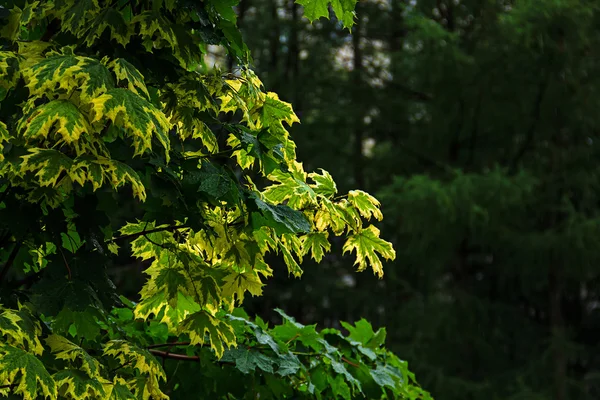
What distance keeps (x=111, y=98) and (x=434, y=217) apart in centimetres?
872

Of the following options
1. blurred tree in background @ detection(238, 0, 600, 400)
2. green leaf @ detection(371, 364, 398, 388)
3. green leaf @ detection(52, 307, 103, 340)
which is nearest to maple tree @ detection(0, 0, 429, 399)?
green leaf @ detection(52, 307, 103, 340)

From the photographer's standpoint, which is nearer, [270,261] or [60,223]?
[60,223]

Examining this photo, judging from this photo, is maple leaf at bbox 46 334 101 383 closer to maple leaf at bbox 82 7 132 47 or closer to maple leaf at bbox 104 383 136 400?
maple leaf at bbox 104 383 136 400

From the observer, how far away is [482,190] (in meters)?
10.5

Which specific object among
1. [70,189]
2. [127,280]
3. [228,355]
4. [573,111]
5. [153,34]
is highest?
[153,34]

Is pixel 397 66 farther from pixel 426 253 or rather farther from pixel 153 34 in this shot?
pixel 153 34

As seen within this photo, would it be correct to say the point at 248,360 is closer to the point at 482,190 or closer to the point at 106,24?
the point at 106,24

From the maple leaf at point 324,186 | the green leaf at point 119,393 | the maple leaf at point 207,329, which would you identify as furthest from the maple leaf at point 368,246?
the green leaf at point 119,393

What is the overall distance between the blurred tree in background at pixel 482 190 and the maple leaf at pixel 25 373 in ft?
27.5

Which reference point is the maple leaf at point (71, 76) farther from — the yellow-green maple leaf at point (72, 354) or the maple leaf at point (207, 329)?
the maple leaf at point (207, 329)

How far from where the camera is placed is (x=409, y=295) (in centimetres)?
1299

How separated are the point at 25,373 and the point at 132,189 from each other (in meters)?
0.52

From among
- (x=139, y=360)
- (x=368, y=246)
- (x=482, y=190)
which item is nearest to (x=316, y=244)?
(x=368, y=246)

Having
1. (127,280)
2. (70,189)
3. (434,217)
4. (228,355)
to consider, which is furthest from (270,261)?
(70,189)
